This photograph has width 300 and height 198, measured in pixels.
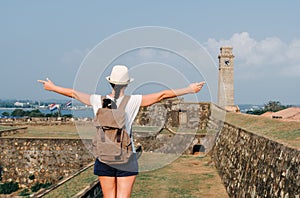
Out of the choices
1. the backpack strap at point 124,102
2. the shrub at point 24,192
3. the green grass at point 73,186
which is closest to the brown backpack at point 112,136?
the backpack strap at point 124,102

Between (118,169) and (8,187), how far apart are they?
46.4ft

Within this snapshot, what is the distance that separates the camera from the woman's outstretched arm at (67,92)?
10.8ft

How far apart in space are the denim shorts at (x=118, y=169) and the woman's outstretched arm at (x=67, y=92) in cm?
49

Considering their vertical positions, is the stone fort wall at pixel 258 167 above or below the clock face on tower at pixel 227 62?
below

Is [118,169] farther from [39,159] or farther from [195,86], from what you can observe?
[39,159]

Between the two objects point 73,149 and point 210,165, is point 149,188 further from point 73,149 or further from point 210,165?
point 73,149

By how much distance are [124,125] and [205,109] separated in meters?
21.4

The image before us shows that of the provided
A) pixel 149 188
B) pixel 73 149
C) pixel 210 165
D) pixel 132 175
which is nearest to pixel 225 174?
pixel 149 188

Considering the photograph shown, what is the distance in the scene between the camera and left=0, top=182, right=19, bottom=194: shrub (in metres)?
15.7

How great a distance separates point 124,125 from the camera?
3.11 meters

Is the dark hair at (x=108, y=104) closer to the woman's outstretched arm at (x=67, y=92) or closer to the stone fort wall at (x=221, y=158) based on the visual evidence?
the woman's outstretched arm at (x=67, y=92)

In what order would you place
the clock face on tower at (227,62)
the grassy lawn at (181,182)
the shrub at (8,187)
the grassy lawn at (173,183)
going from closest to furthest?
1. the grassy lawn at (173,183)
2. the grassy lawn at (181,182)
3. the shrub at (8,187)
4. the clock face on tower at (227,62)

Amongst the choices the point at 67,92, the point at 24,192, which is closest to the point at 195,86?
the point at 67,92

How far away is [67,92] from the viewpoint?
3.33 meters
